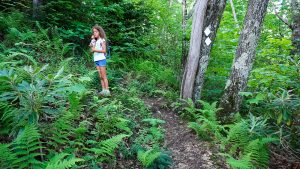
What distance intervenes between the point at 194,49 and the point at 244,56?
53.0 inches

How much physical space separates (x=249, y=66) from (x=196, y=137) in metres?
2.16

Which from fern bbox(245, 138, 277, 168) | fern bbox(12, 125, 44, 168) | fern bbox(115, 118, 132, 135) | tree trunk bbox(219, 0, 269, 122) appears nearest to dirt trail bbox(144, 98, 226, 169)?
fern bbox(245, 138, 277, 168)

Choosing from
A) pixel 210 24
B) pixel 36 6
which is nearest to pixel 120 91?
pixel 210 24

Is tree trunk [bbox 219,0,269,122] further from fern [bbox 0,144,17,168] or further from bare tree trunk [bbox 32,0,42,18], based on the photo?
bare tree trunk [bbox 32,0,42,18]

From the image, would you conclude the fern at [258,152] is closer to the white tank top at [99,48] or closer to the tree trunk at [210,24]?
the tree trunk at [210,24]

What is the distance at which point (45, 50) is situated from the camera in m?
7.36

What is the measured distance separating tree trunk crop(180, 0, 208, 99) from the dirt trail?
0.83 m

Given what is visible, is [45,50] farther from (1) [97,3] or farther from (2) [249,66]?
(2) [249,66]

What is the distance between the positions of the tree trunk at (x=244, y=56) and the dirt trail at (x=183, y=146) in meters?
1.17

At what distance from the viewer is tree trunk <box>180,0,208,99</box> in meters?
6.47

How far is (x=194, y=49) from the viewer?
21.8ft

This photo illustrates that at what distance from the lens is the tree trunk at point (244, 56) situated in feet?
18.6

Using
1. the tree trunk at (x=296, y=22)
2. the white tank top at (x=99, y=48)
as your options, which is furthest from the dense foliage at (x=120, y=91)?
the tree trunk at (x=296, y=22)

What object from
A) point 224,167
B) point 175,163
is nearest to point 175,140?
point 175,163
